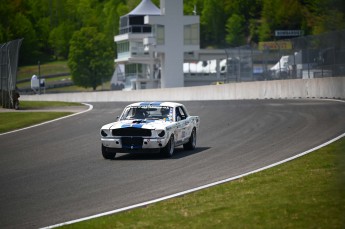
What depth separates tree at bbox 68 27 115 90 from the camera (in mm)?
133000

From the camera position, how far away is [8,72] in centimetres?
4356

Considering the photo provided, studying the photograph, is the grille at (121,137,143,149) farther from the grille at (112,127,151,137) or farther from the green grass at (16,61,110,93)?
the green grass at (16,61,110,93)

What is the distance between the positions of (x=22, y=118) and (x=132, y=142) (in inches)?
652

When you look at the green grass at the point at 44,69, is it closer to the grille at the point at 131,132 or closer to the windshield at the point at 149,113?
the windshield at the point at 149,113

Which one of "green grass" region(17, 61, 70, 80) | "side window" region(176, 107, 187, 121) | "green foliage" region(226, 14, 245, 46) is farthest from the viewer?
"green grass" region(17, 61, 70, 80)

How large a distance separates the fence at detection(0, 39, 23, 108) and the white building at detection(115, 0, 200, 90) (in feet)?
177

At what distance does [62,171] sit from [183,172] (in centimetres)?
261

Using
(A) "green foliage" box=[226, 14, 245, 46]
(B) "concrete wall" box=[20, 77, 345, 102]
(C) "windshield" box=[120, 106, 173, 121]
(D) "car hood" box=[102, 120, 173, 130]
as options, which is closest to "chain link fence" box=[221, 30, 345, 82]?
(B) "concrete wall" box=[20, 77, 345, 102]

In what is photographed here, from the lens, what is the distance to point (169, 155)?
2036 cm

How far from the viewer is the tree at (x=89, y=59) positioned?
133000mm

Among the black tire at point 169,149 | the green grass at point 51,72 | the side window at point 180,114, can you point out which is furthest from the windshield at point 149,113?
the green grass at point 51,72

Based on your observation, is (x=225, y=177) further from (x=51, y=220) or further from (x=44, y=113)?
(x=44, y=113)

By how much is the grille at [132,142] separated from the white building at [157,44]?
77987 millimetres

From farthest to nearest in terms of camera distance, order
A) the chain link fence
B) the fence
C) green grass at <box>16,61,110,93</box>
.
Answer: green grass at <box>16,61,110,93</box>, the fence, the chain link fence
